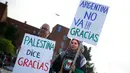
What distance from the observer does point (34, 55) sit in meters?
7.95

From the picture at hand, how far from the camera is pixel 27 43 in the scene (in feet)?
26.5

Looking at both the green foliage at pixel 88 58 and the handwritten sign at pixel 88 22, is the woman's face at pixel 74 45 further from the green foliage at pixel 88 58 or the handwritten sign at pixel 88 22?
the green foliage at pixel 88 58

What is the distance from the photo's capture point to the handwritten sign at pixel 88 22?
7855 millimetres

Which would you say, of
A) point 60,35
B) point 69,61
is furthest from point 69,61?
point 60,35

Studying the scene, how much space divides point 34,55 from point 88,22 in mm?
1429

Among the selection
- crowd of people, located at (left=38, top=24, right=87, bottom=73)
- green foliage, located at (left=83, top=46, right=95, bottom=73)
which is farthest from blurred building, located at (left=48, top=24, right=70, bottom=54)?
crowd of people, located at (left=38, top=24, right=87, bottom=73)

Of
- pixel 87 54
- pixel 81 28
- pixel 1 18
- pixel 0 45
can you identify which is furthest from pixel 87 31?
pixel 1 18

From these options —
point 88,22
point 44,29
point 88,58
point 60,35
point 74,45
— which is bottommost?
point 74,45

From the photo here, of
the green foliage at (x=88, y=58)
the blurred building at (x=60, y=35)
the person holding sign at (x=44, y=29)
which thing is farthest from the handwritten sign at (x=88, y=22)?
the blurred building at (x=60, y=35)

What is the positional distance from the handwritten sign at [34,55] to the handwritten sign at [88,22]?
24.5 inches

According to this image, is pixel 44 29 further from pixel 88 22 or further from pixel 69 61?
pixel 88 22

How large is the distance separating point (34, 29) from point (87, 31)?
324 ft

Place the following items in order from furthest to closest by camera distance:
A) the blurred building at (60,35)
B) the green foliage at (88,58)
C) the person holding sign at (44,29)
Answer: the blurred building at (60,35) → the green foliage at (88,58) → the person holding sign at (44,29)

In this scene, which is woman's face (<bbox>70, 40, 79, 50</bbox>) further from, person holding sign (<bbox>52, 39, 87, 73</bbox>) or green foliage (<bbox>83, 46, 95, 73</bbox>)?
green foliage (<bbox>83, 46, 95, 73</bbox>)
